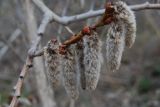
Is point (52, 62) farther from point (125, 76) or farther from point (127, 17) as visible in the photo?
point (125, 76)

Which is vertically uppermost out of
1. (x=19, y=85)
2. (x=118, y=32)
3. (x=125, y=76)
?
(x=125, y=76)

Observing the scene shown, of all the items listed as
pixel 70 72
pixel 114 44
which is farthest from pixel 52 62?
pixel 114 44

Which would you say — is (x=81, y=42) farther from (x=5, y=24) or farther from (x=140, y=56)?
(x=140, y=56)

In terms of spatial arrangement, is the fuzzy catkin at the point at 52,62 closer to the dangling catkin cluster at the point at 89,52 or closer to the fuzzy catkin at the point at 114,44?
the dangling catkin cluster at the point at 89,52

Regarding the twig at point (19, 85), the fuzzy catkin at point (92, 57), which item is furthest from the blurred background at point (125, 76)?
the fuzzy catkin at point (92, 57)

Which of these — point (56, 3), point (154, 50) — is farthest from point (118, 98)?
point (56, 3)
